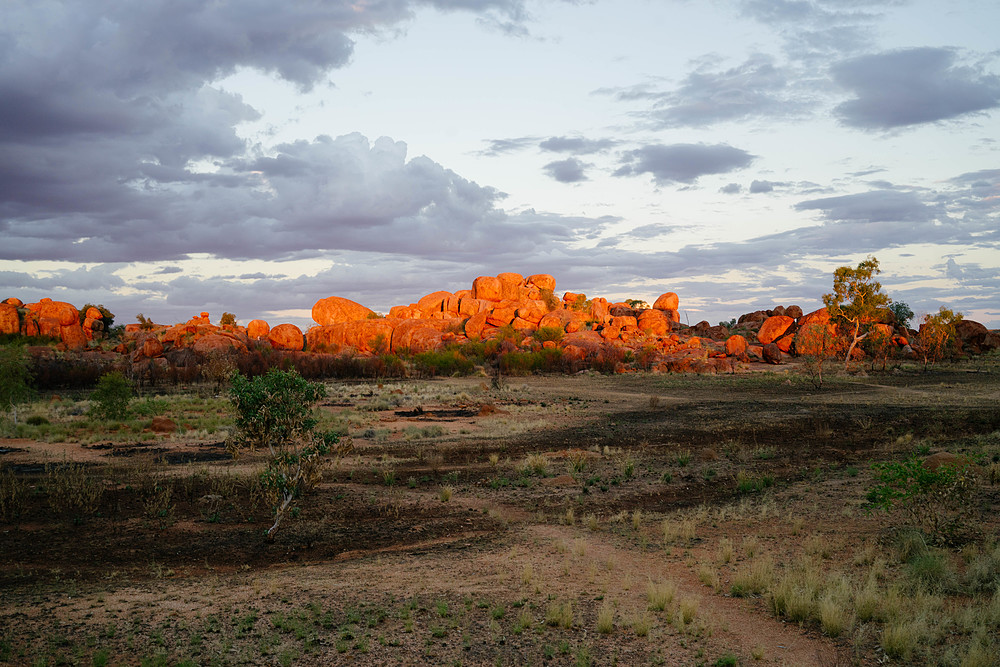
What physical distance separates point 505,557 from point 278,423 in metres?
4.86

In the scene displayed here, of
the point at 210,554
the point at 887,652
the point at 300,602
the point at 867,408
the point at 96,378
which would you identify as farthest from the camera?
the point at 96,378

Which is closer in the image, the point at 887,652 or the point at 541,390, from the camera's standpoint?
the point at 887,652

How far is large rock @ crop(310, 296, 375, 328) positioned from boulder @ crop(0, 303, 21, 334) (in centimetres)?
3539

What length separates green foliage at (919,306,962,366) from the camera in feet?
200

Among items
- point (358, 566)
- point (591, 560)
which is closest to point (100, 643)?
point (358, 566)

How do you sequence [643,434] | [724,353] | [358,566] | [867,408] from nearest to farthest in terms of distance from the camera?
1. [358,566]
2. [643,434]
3. [867,408]
4. [724,353]

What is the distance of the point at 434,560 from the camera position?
411 inches

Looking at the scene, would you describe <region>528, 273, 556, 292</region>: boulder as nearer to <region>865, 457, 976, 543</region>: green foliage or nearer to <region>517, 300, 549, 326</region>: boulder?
<region>517, 300, 549, 326</region>: boulder

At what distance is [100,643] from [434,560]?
4.76 meters

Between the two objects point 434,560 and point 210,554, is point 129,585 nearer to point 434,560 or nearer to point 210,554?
point 210,554

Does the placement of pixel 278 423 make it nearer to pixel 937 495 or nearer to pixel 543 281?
pixel 937 495

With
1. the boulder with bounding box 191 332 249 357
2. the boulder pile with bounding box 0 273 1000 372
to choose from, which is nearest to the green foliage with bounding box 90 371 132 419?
the boulder pile with bounding box 0 273 1000 372

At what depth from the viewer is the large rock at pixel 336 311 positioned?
3688 inches

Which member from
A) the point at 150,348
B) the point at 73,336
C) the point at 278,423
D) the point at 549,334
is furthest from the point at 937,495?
the point at 73,336
